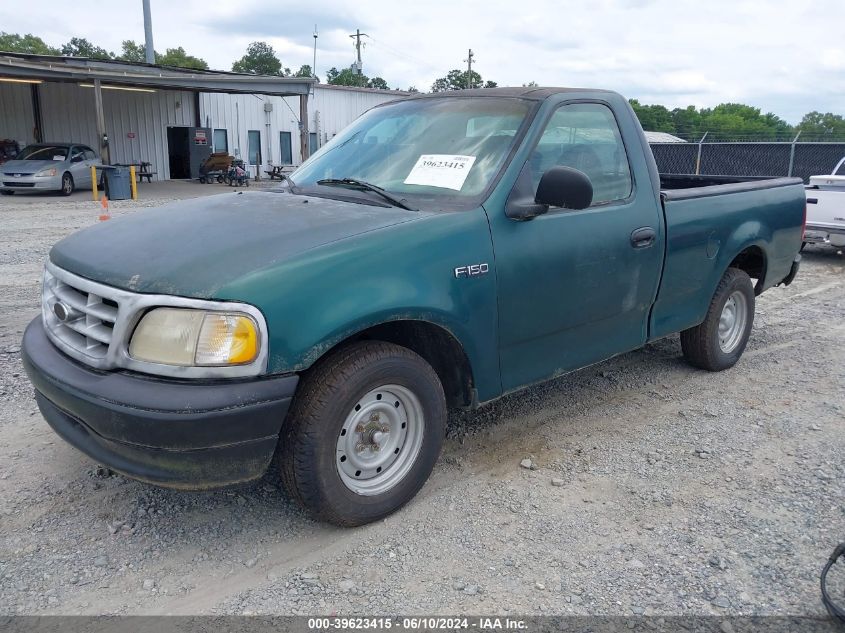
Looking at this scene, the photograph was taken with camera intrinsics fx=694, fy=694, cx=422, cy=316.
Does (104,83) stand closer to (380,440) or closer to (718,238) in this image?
(718,238)

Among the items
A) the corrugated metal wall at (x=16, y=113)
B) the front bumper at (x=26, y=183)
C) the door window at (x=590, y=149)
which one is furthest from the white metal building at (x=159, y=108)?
the door window at (x=590, y=149)

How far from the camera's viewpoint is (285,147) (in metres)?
32.6

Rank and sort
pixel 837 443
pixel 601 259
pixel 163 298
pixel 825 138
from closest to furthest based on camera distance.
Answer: pixel 163 298 → pixel 601 259 → pixel 837 443 → pixel 825 138

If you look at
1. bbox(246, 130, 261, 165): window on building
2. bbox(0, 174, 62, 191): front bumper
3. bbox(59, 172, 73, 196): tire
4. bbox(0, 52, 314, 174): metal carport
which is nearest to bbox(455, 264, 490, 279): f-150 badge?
bbox(0, 174, 62, 191): front bumper

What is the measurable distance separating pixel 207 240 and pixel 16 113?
27632 millimetres

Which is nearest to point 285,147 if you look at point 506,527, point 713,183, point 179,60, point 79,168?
point 79,168

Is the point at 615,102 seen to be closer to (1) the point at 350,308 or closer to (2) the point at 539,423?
(2) the point at 539,423

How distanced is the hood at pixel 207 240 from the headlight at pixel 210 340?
10 cm

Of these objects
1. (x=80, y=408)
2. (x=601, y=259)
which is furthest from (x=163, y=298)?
(x=601, y=259)

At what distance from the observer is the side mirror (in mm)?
3311

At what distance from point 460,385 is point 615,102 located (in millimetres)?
2123

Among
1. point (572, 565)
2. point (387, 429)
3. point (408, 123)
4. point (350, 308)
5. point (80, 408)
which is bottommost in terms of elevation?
point (572, 565)

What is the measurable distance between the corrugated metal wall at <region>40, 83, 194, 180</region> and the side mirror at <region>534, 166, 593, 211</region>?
28.0 m

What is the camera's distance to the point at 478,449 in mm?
3945
